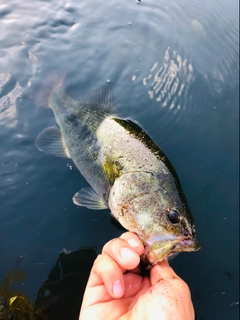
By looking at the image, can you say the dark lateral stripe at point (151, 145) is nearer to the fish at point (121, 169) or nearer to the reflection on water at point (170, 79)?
the fish at point (121, 169)

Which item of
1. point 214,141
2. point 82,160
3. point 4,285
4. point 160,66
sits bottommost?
point 4,285

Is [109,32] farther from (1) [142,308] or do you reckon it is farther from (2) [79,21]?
(1) [142,308]

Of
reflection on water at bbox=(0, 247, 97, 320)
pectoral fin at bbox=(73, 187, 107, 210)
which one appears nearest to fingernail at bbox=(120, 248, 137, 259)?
reflection on water at bbox=(0, 247, 97, 320)

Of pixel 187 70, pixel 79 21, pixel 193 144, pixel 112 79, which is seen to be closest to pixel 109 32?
pixel 79 21

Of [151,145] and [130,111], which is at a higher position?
[151,145]

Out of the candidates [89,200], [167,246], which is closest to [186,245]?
[167,246]

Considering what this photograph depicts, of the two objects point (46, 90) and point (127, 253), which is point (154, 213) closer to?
point (127, 253)

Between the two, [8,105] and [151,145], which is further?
[8,105]
